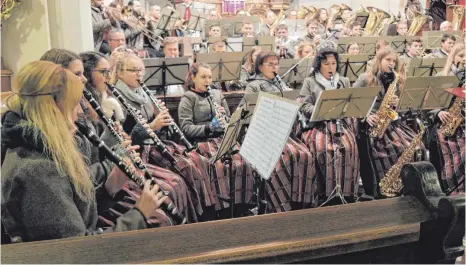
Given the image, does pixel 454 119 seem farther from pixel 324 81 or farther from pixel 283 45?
pixel 283 45

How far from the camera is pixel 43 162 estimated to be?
1764 millimetres

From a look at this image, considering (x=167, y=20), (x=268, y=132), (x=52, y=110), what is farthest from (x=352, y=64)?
(x=52, y=110)

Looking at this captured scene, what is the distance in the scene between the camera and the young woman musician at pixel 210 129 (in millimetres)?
3893

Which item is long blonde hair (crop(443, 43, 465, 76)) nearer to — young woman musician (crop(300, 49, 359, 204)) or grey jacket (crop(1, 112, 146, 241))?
young woman musician (crop(300, 49, 359, 204))

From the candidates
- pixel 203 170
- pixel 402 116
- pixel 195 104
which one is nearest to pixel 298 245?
pixel 203 170

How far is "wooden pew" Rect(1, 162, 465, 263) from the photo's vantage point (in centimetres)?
125

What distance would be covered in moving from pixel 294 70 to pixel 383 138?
1.90 meters

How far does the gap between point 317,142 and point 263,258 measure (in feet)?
10.4

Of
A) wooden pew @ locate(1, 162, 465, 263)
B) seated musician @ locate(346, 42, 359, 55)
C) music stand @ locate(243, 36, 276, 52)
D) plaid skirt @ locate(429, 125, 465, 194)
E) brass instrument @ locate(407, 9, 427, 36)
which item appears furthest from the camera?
brass instrument @ locate(407, 9, 427, 36)

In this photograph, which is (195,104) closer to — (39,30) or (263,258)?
(39,30)

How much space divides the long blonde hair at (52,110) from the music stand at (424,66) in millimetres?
4558

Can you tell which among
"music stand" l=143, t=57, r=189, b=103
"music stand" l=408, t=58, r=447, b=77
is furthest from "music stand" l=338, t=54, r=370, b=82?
"music stand" l=143, t=57, r=189, b=103

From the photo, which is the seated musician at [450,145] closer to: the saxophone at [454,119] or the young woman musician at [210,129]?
the saxophone at [454,119]

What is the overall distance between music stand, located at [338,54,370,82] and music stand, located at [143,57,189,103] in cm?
217
